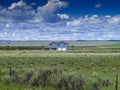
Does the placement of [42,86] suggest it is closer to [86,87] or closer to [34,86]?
[34,86]

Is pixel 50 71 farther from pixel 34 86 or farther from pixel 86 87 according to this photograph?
pixel 86 87

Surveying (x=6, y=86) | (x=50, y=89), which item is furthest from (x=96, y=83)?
(x=6, y=86)

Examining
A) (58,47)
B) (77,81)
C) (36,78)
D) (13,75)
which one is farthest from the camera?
(58,47)

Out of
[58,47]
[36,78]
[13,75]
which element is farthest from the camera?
[58,47]

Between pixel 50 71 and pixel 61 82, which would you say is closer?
pixel 61 82

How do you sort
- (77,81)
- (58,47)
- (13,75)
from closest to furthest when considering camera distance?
(77,81)
(13,75)
(58,47)

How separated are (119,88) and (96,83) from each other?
5.02 feet

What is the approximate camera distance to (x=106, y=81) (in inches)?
977

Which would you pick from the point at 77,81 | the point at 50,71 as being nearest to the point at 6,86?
the point at 50,71

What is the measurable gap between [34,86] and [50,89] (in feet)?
5.27

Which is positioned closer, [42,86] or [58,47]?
[42,86]

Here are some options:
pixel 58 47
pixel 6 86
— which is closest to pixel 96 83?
pixel 6 86

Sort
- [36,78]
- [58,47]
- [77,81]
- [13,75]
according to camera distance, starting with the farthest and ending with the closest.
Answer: [58,47], [13,75], [36,78], [77,81]

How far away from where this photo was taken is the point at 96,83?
2267cm
